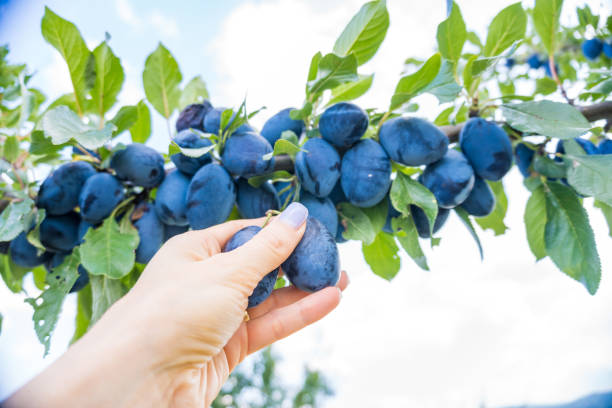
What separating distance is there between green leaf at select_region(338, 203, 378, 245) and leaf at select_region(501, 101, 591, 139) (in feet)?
0.93

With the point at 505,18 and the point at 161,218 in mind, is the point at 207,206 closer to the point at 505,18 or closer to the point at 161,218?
the point at 161,218

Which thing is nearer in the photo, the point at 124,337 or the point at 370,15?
the point at 124,337

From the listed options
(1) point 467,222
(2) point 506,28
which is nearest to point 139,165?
(1) point 467,222

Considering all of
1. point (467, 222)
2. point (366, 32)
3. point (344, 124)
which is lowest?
point (467, 222)

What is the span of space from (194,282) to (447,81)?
47cm

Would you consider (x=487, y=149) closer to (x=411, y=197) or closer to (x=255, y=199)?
(x=411, y=197)

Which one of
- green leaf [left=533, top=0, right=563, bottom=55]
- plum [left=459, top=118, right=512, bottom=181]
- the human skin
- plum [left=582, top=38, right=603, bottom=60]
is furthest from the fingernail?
plum [left=582, top=38, right=603, bottom=60]

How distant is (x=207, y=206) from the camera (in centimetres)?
57

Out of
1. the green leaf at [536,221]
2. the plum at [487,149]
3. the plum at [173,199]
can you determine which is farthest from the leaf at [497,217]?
the plum at [173,199]

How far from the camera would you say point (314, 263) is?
51cm

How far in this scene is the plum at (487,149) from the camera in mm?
625

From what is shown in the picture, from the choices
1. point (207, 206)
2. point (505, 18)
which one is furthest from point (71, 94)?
point (505, 18)

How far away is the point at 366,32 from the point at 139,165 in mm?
422

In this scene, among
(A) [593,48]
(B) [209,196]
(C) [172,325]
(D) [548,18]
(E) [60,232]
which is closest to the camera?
(C) [172,325]
